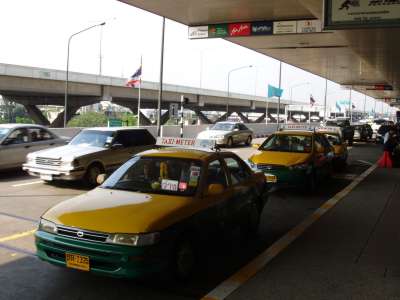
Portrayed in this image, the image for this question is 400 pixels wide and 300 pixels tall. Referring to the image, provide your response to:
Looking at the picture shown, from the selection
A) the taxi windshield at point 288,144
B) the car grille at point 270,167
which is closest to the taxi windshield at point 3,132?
the taxi windshield at point 288,144

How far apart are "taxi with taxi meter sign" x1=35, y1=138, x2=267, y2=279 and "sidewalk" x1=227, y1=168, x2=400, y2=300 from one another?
2.71 ft

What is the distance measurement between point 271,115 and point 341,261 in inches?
4385

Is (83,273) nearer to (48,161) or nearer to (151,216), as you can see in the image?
(151,216)

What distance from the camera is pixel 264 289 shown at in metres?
5.53

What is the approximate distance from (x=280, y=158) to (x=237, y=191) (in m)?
5.65

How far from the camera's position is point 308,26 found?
19.6m

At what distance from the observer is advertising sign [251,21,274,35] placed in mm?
20688

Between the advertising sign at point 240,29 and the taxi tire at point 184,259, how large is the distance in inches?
661

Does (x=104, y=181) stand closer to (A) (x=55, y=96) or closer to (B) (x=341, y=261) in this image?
(B) (x=341, y=261)

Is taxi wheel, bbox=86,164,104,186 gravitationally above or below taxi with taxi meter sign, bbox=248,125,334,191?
below

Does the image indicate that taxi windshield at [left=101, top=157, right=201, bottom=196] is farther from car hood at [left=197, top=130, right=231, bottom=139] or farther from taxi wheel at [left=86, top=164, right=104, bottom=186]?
car hood at [left=197, top=130, right=231, bottom=139]

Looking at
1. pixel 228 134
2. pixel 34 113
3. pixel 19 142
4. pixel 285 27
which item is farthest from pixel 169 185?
pixel 34 113

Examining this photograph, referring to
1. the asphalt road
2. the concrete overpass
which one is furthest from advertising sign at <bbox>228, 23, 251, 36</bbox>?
the concrete overpass

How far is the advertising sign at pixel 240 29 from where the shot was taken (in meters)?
21.2
